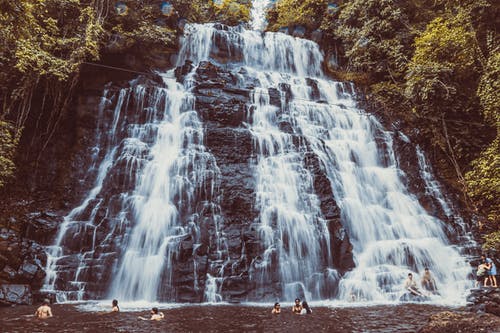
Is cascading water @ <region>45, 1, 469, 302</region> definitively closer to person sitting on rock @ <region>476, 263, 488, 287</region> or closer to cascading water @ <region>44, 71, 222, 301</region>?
cascading water @ <region>44, 71, 222, 301</region>

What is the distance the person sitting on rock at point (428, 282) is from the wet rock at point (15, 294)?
13636 millimetres

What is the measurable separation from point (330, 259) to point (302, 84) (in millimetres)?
13511

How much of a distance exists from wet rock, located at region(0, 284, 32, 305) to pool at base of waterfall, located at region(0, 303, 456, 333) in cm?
46

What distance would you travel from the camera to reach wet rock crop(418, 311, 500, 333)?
7149mm

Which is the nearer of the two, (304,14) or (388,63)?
(388,63)

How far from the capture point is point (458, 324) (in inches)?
285

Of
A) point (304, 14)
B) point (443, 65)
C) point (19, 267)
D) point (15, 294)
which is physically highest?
point (304, 14)

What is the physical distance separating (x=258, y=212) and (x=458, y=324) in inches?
325

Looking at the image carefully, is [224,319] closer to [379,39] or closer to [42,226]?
[42,226]

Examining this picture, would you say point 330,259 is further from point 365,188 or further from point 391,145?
point 391,145

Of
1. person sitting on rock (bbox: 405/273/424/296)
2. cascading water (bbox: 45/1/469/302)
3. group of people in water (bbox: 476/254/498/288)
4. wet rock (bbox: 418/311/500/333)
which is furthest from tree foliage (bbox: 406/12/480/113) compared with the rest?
wet rock (bbox: 418/311/500/333)

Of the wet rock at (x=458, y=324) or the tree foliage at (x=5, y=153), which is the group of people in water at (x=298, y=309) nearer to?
the wet rock at (x=458, y=324)

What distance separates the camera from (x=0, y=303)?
10.7 meters

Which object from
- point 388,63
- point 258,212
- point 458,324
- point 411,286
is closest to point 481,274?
point 411,286
